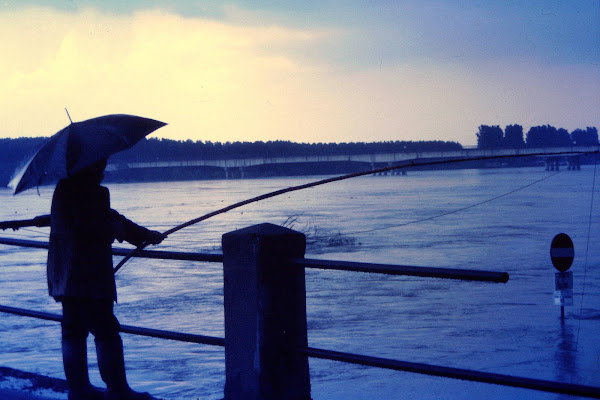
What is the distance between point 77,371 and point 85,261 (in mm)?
665

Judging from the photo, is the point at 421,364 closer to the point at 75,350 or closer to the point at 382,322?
the point at 75,350

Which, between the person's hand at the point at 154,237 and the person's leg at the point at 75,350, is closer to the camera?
Answer: the person's leg at the point at 75,350

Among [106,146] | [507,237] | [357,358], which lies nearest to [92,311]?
[106,146]

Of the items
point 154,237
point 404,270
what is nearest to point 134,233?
point 154,237

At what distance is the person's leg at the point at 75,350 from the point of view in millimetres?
→ 4223

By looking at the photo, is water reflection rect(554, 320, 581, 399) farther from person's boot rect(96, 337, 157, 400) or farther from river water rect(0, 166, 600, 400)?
person's boot rect(96, 337, 157, 400)

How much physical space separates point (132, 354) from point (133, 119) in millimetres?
8176

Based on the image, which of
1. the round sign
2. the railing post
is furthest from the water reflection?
the railing post

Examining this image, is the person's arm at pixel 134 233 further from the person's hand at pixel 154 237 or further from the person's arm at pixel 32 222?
the person's arm at pixel 32 222

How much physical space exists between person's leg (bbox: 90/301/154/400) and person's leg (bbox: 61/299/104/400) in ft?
0.26

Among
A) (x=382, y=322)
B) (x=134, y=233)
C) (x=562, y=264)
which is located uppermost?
(x=134, y=233)

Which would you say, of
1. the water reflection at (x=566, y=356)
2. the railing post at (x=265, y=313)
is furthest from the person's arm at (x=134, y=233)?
the water reflection at (x=566, y=356)

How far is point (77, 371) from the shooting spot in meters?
4.36

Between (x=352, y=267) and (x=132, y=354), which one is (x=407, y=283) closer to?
(x=132, y=354)
